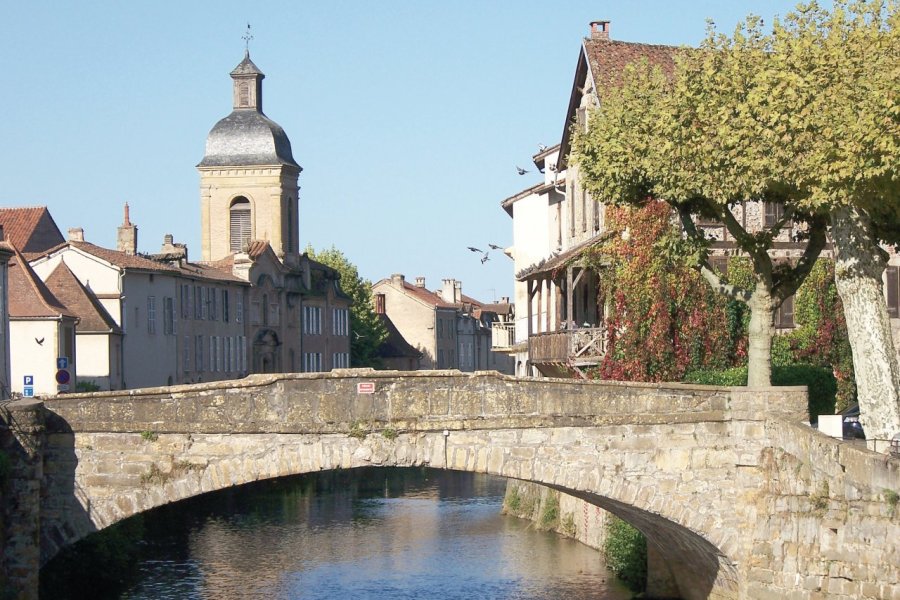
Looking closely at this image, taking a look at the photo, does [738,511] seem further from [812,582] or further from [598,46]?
[598,46]

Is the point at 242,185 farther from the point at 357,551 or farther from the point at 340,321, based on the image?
the point at 357,551

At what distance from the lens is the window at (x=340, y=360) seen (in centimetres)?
8932

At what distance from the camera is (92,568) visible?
30.8 meters

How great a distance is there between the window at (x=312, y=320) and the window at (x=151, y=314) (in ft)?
75.6

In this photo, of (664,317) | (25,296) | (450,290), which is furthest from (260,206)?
(664,317)

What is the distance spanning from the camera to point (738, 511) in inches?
942

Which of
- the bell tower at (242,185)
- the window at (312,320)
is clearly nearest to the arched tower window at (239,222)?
the bell tower at (242,185)

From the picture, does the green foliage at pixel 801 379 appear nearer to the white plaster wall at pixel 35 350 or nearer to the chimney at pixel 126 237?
the white plaster wall at pixel 35 350

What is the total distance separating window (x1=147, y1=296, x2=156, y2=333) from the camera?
60.9 metres

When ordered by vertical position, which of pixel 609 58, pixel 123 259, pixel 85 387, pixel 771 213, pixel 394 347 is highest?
pixel 609 58

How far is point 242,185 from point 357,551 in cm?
4926

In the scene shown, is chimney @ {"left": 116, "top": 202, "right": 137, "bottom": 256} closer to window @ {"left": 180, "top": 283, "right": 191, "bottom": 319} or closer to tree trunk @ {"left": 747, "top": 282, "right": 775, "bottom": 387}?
window @ {"left": 180, "top": 283, "right": 191, "bottom": 319}

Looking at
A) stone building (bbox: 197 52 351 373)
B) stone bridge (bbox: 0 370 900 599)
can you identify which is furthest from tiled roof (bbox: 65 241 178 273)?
stone bridge (bbox: 0 370 900 599)

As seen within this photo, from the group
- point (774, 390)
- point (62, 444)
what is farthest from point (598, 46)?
point (62, 444)
